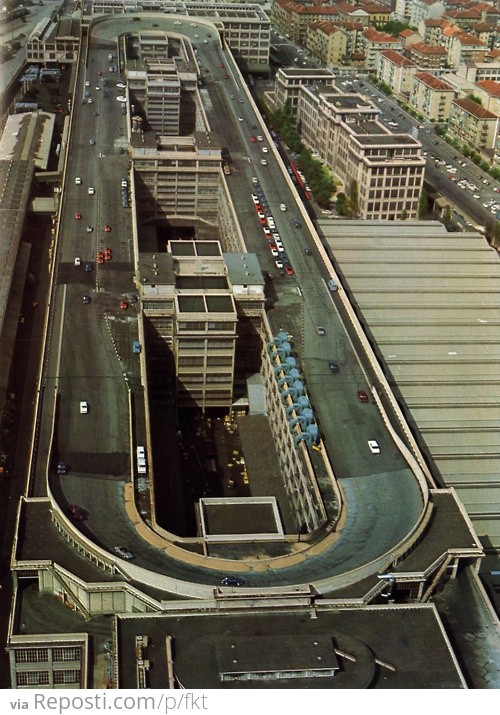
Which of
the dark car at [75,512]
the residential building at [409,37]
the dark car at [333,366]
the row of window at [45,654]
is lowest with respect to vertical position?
the row of window at [45,654]

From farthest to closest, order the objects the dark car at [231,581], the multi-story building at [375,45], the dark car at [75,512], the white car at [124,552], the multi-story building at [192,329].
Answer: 1. the multi-story building at [375,45]
2. the multi-story building at [192,329]
3. the dark car at [75,512]
4. the white car at [124,552]
5. the dark car at [231,581]

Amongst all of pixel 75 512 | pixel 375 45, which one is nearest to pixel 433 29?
pixel 375 45

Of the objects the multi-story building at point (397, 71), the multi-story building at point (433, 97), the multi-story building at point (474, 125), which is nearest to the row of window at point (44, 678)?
the multi-story building at point (474, 125)

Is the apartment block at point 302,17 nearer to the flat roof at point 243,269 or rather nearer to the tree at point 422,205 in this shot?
the tree at point 422,205

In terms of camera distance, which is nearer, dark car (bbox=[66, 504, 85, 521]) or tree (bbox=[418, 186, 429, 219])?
dark car (bbox=[66, 504, 85, 521])

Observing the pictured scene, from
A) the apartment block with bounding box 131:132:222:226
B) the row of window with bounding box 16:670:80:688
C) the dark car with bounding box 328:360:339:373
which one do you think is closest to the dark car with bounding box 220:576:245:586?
the row of window with bounding box 16:670:80:688

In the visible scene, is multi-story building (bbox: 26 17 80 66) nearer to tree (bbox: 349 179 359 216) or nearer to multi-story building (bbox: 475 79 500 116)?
tree (bbox: 349 179 359 216)
